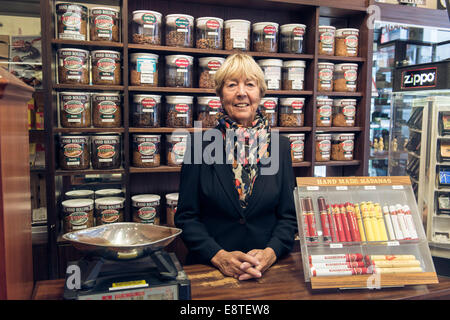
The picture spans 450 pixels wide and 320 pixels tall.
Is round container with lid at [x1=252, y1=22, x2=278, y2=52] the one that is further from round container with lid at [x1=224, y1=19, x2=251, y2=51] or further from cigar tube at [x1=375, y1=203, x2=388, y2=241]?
cigar tube at [x1=375, y1=203, x2=388, y2=241]

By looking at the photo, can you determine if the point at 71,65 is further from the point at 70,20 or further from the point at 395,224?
the point at 395,224

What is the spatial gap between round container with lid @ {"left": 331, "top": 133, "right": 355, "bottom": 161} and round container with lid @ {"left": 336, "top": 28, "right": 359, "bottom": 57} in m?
0.56

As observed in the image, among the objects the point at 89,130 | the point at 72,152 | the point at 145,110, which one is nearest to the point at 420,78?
the point at 145,110

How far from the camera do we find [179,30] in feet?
7.23

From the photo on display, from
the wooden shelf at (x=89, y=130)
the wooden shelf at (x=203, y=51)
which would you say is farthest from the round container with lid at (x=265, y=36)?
the wooden shelf at (x=89, y=130)

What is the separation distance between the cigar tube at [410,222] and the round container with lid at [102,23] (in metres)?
1.75

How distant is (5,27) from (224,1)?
1.35 meters

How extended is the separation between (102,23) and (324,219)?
164 centimetres

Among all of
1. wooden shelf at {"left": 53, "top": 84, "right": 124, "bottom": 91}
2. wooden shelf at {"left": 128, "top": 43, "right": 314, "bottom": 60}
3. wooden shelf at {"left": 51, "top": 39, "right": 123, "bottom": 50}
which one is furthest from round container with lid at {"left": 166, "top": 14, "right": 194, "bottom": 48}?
wooden shelf at {"left": 53, "top": 84, "right": 124, "bottom": 91}

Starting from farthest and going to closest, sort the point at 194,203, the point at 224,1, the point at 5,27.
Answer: the point at 224,1 < the point at 5,27 < the point at 194,203

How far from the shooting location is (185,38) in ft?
7.30
